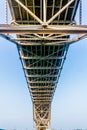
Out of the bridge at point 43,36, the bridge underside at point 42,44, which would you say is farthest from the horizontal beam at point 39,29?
the bridge underside at point 42,44

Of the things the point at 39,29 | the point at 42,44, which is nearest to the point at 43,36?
the point at 42,44

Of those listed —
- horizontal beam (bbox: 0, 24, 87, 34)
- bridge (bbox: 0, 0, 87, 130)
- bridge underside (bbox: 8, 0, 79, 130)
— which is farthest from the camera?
bridge underside (bbox: 8, 0, 79, 130)

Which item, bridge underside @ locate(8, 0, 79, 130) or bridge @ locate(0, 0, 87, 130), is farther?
bridge underside @ locate(8, 0, 79, 130)

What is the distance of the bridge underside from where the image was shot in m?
21.3

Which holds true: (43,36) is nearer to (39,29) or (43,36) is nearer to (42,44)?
(42,44)

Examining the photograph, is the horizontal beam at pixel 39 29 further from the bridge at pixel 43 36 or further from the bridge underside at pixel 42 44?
the bridge underside at pixel 42 44

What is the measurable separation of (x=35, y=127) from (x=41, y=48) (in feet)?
166

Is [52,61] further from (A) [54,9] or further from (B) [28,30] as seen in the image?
(B) [28,30]

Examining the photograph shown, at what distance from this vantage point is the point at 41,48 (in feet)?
103

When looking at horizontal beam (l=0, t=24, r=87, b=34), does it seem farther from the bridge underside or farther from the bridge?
the bridge underside

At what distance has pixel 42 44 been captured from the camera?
28328mm

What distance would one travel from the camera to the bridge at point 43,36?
1427cm

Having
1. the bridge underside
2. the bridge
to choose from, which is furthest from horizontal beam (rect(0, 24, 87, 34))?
the bridge underside

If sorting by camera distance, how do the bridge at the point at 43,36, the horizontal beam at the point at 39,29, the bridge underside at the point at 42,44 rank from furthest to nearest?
the bridge underside at the point at 42,44
the bridge at the point at 43,36
the horizontal beam at the point at 39,29
